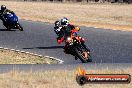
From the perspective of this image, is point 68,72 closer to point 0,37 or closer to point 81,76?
point 81,76

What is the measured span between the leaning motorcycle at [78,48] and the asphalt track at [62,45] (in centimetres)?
73

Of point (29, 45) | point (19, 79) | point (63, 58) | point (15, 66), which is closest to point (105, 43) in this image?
point (29, 45)

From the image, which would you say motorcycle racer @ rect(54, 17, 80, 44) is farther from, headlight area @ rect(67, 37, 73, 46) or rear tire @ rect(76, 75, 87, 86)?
rear tire @ rect(76, 75, 87, 86)

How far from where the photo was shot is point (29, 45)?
27219 mm

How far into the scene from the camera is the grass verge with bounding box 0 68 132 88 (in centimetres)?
1455

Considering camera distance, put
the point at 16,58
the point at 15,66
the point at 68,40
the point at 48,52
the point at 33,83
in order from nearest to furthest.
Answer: the point at 33,83, the point at 15,66, the point at 68,40, the point at 16,58, the point at 48,52

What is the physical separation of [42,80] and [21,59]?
6927 mm

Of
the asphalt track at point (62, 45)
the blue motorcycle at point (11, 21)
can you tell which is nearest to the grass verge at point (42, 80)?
the asphalt track at point (62, 45)

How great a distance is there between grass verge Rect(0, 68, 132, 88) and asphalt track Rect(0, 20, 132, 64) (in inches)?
198

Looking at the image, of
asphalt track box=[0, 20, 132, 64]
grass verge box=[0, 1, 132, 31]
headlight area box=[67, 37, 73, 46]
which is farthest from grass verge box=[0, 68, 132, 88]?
grass verge box=[0, 1, 132, 31]

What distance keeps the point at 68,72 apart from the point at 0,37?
14566 millimetres

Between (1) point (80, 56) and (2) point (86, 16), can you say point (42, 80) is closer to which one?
(1) point (80, 56)

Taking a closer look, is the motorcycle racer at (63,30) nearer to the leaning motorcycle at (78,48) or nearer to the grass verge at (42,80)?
the leaning motorcycle at (78,48)

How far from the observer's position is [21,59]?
2212 centimetres
